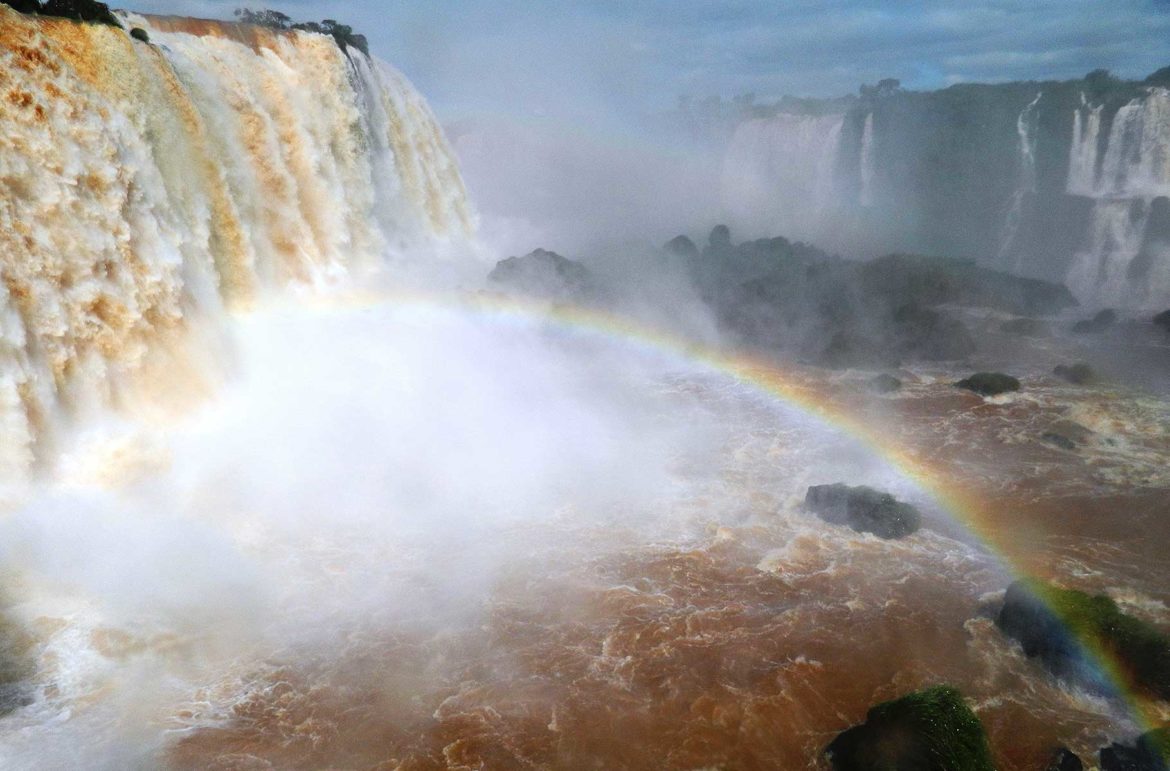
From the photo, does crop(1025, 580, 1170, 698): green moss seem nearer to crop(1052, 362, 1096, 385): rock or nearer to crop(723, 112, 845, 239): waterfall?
crop(1052, 362, 1096, 385): rock

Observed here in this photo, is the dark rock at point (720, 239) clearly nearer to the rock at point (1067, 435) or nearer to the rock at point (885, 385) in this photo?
the rock at point (885, 385)

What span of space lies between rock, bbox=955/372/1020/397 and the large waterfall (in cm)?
1583

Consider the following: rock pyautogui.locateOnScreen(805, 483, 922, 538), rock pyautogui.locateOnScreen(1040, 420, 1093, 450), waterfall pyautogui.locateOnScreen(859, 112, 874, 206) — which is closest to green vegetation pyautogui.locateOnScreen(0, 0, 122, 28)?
rock pyautogui.locateOnScreen(805, 483, 922, 538)

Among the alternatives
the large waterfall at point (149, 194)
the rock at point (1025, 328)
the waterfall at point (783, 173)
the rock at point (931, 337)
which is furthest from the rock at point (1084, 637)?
the waterfall at point (783, 173)

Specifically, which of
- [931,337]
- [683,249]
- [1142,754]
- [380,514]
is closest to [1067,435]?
[931,337]

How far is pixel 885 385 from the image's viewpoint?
1805 cm

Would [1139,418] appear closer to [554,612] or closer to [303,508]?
[554,612]

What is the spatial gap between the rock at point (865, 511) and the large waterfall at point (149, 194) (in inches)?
420

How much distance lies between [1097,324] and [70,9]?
26.3 m

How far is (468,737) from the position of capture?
7309 mm

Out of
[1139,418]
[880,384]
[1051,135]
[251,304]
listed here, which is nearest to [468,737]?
[251,304]

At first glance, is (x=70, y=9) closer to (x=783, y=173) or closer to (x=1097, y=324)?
(x=1097, y=324)

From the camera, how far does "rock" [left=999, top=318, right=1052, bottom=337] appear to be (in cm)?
2242

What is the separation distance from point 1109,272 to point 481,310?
24.0m
